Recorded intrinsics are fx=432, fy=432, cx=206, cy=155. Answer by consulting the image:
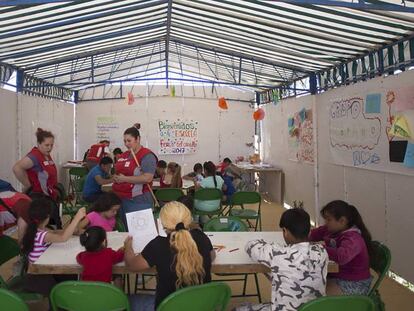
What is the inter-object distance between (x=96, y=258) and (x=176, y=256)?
0.54 m

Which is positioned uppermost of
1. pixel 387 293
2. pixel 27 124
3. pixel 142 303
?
pixel 27 124

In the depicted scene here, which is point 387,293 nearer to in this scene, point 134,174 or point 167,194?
point 134,174

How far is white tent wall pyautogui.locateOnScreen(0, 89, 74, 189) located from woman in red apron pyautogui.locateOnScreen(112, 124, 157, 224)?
367 cm

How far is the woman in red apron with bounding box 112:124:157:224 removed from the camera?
3879mm

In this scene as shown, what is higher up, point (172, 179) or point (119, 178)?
point (119, 178)

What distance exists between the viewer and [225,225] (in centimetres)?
358

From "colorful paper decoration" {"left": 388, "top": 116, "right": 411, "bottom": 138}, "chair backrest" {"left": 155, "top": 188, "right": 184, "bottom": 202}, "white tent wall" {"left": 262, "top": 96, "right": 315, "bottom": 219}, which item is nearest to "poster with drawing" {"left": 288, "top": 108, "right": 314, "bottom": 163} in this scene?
"white tent wall" {"left": 262, "top": 96, "right": 315, "bottom": 219}

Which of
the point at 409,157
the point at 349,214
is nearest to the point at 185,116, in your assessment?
the point at 409,157

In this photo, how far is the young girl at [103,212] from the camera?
10.6 ft

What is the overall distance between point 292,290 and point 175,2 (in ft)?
15.4

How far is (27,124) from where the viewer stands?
814cm

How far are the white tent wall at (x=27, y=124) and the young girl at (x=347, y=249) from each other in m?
5.66

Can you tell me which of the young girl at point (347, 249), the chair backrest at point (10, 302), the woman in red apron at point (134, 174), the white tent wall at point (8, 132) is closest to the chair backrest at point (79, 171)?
the white tent wall at point (8, 132)

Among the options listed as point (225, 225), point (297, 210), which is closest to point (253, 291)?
point (225, 225)
